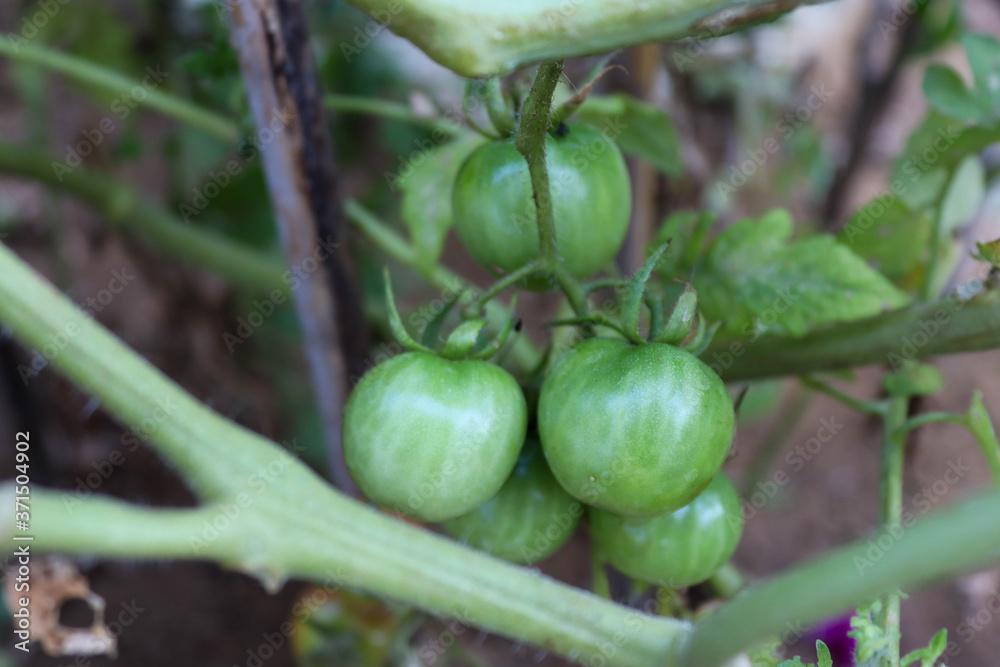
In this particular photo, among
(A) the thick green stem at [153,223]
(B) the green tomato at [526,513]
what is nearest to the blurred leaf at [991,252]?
(B) the green tomato at [526,513]

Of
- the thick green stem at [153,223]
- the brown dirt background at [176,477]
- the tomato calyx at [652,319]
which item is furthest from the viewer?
the brown dirt background at [176,477]

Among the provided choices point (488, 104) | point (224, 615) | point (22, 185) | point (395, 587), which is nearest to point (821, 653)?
point (395, 587)

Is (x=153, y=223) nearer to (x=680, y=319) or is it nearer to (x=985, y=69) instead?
(x=680, y=319)

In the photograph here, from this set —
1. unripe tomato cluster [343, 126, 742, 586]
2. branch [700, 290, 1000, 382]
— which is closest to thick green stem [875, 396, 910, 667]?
branch [700, 290, 1000, 382]

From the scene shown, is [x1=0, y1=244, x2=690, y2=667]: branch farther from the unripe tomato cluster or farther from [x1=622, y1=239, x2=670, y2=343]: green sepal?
[x1=622, y1=239, x2=670, y2=343]: green sepal

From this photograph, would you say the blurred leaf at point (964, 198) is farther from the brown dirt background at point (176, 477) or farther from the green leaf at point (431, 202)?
the green leaf at point (431, 202)

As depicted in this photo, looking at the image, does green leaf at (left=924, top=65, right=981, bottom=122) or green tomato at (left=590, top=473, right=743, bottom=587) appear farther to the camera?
green leaf at (left=924, top=65, right=981, bottom=122)

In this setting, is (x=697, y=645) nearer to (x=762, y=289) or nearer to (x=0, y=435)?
(x=762, y=289)
